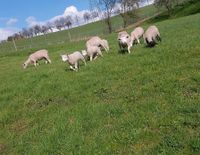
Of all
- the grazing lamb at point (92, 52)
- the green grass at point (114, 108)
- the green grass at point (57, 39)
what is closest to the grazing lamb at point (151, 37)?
the green grass at point (114, 108)

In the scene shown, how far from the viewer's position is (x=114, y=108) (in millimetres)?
11133

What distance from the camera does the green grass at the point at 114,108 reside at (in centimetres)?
903

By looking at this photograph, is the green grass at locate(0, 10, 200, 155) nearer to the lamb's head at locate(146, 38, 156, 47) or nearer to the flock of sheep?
the flock of sheep

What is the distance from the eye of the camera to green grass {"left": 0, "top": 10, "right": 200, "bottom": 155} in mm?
9031

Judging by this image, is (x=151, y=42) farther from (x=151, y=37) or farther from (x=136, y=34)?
(x=136, y=34)

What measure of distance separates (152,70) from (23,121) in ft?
16.9

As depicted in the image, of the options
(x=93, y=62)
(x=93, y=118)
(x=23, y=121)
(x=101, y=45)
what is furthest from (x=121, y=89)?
(x=101, y=45)

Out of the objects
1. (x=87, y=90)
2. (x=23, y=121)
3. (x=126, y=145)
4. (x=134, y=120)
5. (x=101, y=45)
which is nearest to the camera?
(x=126, y=145)

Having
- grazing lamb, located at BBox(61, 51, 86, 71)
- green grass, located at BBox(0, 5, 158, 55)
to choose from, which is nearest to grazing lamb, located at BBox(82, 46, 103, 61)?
grazing lamb, located at BBox(61, 51, 86, 71)

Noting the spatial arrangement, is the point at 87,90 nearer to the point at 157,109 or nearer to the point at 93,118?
the point at 93,118

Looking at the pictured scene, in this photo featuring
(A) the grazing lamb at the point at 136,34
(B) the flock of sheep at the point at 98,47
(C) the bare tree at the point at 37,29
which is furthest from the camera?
(C) the bare tree at the point at 37,29

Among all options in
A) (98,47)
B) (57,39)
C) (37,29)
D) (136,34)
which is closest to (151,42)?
(98,47)

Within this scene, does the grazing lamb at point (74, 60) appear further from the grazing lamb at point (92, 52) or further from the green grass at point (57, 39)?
the green grass at point (57, 39)

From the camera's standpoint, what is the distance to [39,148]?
10.0 metres
